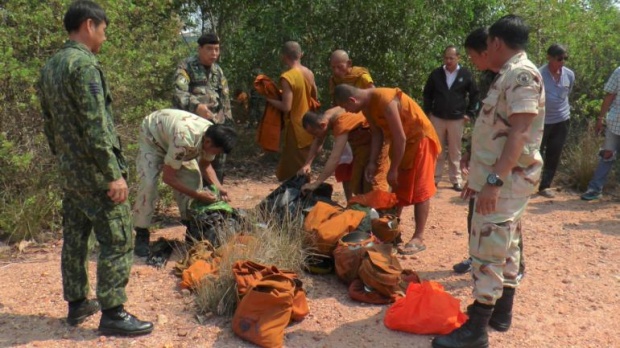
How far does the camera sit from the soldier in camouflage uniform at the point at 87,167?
3.27m

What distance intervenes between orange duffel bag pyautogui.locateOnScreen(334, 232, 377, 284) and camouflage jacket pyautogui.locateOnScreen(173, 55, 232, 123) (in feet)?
7.01

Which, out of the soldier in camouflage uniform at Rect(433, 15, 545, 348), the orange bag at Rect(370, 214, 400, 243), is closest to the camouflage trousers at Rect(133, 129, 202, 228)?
the orange bag at Rect(370, 214, 400, 243)

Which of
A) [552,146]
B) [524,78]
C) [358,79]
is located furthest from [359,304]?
[552,146]

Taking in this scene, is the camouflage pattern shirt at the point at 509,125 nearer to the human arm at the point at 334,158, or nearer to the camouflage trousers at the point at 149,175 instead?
the human arm at the point at 334,158

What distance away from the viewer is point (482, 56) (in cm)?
399

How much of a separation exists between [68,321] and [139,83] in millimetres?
3287

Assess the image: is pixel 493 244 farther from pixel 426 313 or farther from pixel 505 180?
pixel 426 313

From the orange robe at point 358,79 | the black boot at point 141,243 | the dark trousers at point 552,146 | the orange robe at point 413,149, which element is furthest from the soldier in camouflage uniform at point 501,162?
the dark trousers at point 552,146

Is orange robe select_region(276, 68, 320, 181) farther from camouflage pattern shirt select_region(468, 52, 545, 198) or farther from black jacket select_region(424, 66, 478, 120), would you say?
camouflage pattern shirt select_region(468, 52, 545, 198)

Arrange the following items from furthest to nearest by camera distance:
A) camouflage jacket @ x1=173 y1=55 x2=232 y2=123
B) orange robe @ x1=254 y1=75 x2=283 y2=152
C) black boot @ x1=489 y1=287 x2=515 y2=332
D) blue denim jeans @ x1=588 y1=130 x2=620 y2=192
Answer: blue denim jeans @ x1=588 y1=130 x2=620 y2=192
orange robe @ x1=254 y1=75 x2=283 y2=152
camouflage jacket @ x1=173 y1=55 x2=232 y2=123
black boot @ x1=489 y1=287 x2=515 y2=332

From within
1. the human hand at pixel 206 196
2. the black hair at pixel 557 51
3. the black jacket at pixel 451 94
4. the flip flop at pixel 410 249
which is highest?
the black hair at pixel 557 51

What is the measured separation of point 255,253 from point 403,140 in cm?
151

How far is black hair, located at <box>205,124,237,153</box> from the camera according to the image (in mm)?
4398

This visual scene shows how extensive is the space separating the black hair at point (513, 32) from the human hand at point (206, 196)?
8.67 ft
